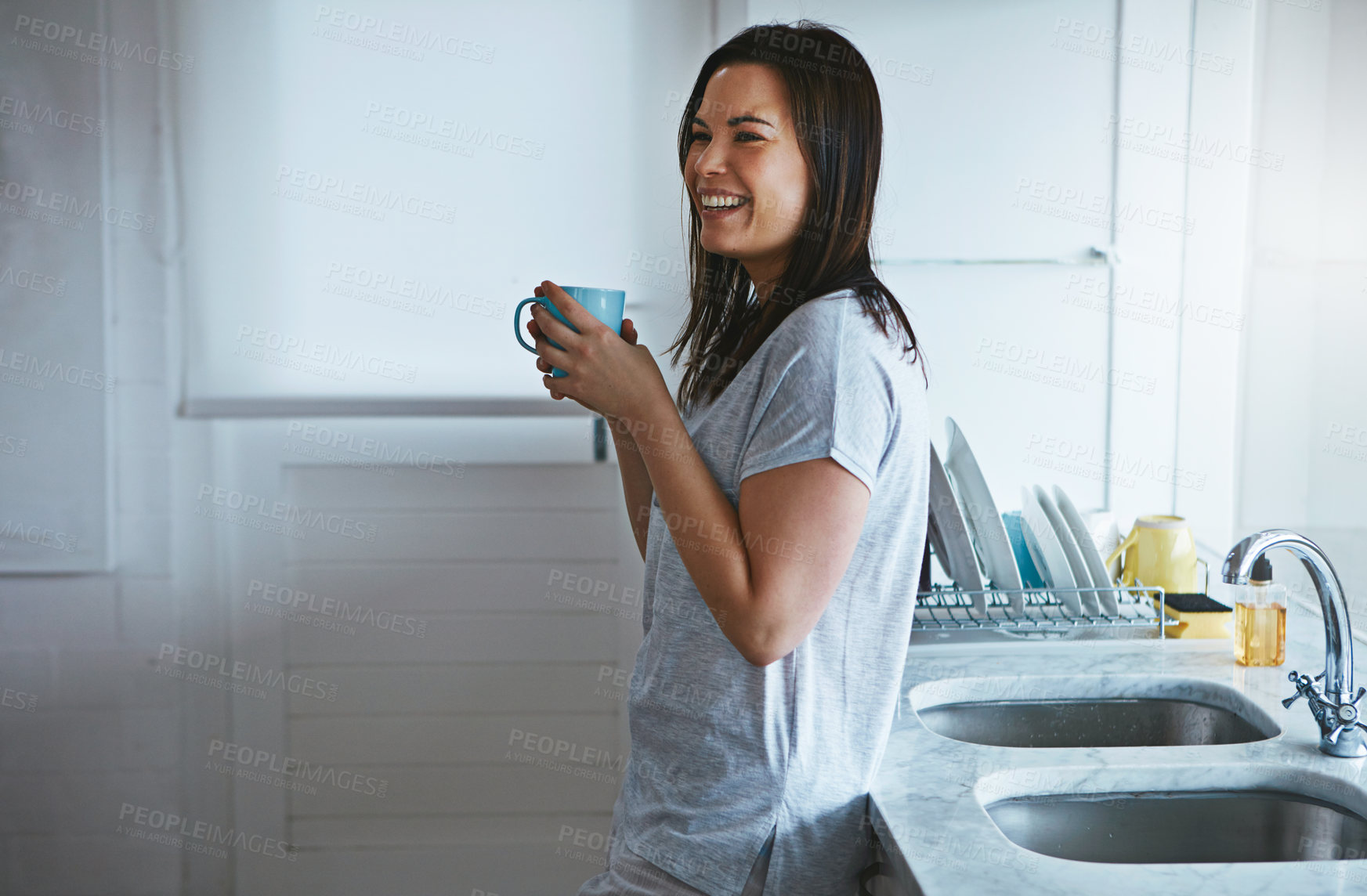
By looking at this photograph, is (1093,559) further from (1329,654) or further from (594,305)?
(594,305)

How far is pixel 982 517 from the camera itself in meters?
1.34

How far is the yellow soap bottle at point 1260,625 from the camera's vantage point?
1.17 metres

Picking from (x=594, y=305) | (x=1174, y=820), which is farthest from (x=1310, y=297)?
(x=594, y=305)

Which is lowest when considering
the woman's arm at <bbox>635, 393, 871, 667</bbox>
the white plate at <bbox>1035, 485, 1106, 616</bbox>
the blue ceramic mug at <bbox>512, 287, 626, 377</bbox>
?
the white plate at <bbox>1035, 485, 1106, 616</bbox>

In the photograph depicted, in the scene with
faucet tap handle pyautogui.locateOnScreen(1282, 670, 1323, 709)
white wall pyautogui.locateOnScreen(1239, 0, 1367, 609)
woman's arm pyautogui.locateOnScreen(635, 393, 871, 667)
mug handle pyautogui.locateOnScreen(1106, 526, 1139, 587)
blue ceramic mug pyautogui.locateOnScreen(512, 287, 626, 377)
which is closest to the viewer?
woman's arm pyautogui.locateOnScreen(635, 393, 871, 667)

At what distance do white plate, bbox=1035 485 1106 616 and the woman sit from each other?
2.00ft

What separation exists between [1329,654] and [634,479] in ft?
2.29

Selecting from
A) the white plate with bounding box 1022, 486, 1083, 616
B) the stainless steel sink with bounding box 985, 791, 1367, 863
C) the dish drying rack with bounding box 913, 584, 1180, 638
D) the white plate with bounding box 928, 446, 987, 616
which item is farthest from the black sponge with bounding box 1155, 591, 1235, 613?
the stainless steel sink with bounding box 985, 791, 1367, 863

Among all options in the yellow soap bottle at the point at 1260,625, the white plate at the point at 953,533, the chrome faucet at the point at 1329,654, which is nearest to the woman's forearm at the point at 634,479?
the white plate at the point at 953,533

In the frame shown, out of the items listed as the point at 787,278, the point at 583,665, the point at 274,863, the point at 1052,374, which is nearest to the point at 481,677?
the point at 583,665

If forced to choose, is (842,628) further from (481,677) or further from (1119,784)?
(481,677)

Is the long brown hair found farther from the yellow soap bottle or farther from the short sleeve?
the yellow soap bottle

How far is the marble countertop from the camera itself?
736 mm

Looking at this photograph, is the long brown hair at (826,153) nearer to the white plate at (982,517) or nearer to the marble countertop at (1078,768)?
the marble countertop at (1078,768)
